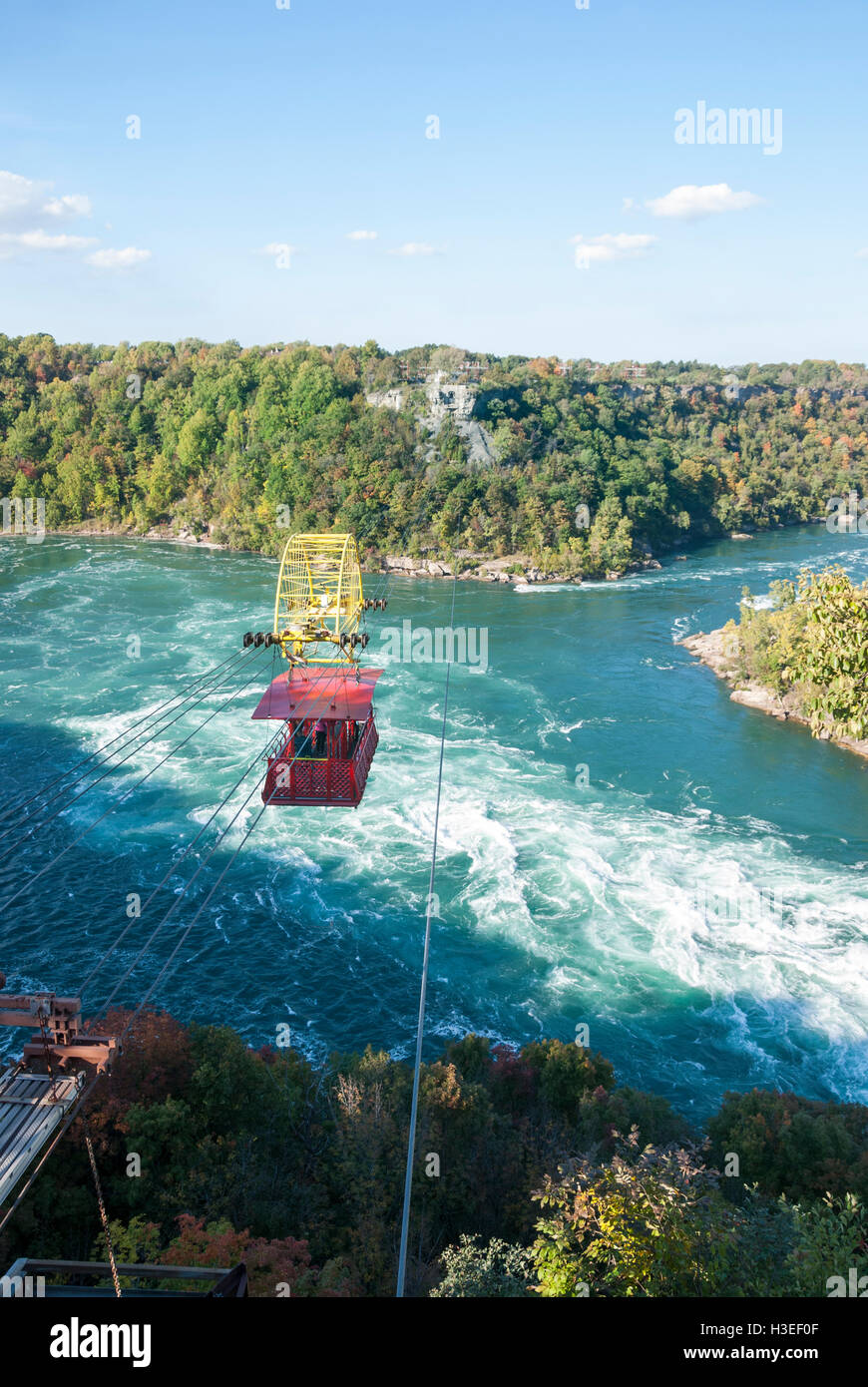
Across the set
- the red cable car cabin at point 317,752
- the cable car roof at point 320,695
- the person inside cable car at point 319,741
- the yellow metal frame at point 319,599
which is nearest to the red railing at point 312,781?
the red cable car cabin at point 317,752

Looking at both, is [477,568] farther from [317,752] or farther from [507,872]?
[317,752]

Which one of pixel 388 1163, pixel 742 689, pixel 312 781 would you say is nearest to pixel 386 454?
pixel 742 689

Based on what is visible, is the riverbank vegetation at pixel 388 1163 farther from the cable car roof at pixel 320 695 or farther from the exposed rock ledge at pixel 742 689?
the exposed rock ledge at pixel 742 689

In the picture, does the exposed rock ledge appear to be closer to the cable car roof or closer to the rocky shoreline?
the rocky shoreline

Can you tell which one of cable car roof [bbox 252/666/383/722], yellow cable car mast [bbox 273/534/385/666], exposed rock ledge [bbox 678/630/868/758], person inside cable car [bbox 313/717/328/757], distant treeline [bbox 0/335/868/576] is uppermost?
distant treeline [bbox 0/335/868/576]

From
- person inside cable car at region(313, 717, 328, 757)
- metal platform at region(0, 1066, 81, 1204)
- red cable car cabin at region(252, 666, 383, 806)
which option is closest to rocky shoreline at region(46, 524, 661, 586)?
red cable car cabin at region(252, 666, 383, 806)
